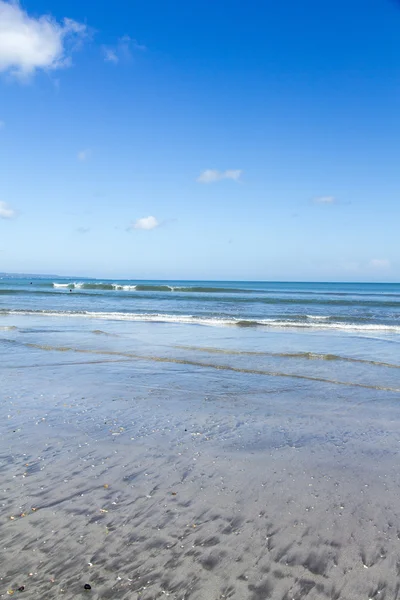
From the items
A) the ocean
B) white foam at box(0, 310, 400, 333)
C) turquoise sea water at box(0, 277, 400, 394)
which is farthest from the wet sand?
white foam at box(0, 310, 400, 333)

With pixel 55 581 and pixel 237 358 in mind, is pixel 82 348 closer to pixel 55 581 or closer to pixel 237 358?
pixel 237 358

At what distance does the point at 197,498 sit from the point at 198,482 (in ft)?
1.24

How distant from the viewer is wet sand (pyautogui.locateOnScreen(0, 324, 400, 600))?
350 centimetres

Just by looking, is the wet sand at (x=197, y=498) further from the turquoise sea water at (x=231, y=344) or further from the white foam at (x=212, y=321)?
the white foam at (x=212, y=321)

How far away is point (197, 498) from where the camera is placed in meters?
4.72

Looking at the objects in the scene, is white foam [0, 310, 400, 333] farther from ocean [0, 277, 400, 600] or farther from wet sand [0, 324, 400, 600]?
wet sand [0, 324, 400, 600]

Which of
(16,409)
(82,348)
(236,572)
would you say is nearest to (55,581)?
(236,572)

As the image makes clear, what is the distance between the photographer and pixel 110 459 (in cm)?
570

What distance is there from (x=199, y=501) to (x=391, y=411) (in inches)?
208

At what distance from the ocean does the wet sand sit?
0.05ft

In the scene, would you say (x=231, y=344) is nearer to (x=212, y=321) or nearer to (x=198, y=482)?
(x=212, y=321)

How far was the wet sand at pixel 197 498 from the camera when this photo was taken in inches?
138

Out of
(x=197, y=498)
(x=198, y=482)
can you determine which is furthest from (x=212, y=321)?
(x=197, y=498)

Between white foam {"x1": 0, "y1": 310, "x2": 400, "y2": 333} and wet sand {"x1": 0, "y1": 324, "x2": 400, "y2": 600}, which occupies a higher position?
white foam {"x1": 0, "y1": 310, "x2": 400, "y2": 333}
